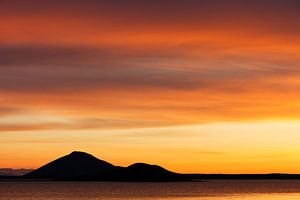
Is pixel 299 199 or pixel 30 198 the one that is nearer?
pixel 299 199

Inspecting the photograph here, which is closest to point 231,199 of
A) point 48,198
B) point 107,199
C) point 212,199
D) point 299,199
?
point 212,199

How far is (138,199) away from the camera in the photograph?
17650 centimetres

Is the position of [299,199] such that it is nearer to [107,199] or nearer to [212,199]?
[212,199]

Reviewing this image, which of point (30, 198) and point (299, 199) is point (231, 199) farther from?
point (30, 198)

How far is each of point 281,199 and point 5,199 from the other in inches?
2475

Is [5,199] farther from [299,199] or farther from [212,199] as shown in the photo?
[299,199]

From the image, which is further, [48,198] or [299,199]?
[48,198]

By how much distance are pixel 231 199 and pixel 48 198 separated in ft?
143

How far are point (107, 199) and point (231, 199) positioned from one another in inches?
1148

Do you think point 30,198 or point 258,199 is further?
point 30,198

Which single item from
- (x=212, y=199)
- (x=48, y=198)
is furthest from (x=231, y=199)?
(x=48, y=198)

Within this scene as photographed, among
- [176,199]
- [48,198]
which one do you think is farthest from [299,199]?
[48,198]

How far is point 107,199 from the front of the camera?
592 feet

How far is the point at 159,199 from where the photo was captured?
587 ft
